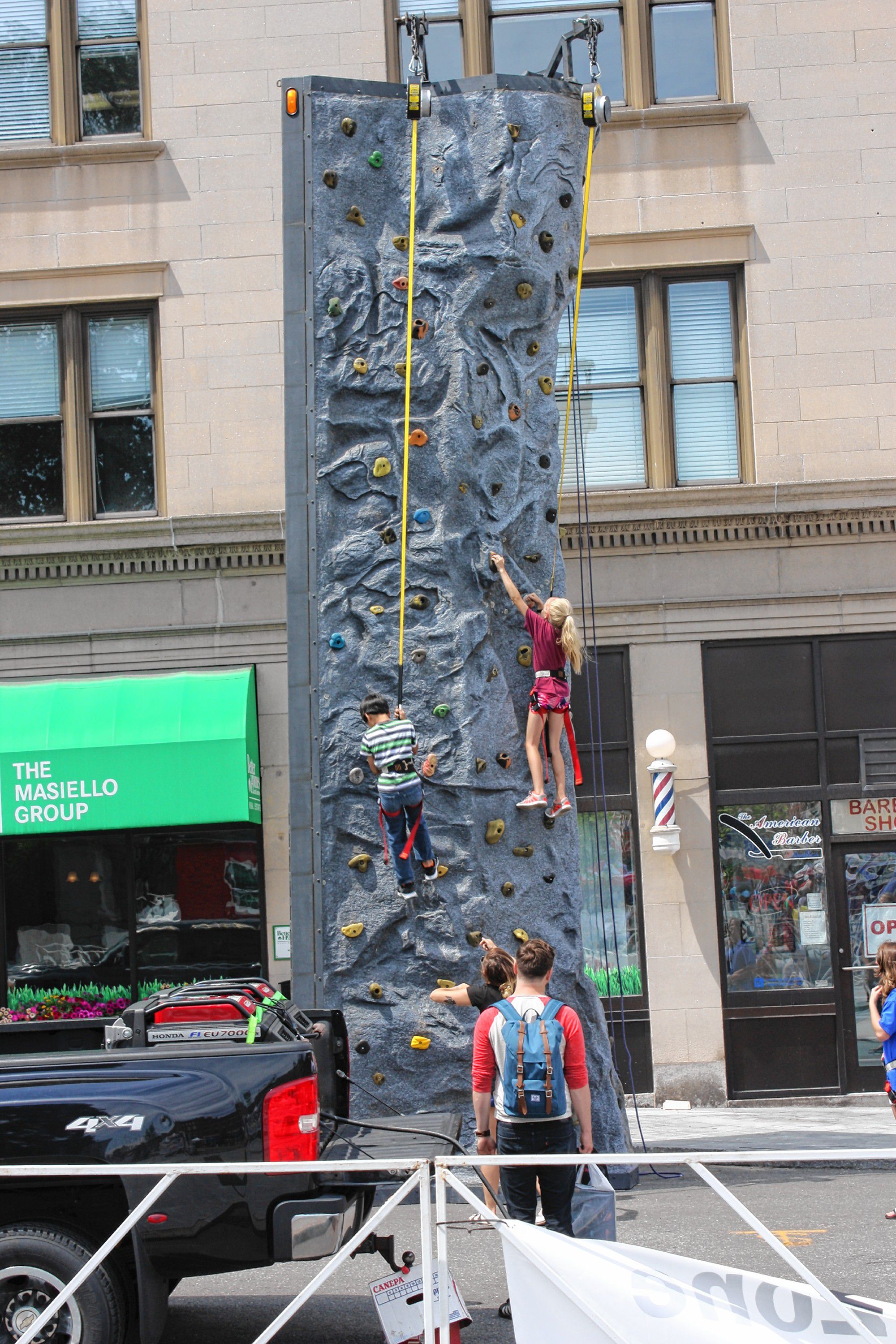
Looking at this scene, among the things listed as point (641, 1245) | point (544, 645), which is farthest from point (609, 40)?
Result: point (641, 1245)

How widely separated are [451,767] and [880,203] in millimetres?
8900

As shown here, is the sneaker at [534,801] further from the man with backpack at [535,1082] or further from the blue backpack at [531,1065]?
the blue backpack at [531,1065]


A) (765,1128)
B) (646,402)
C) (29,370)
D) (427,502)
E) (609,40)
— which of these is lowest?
(765,1128)

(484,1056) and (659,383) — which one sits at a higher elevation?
(659,383)

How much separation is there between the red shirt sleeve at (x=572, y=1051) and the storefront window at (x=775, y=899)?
351 inches

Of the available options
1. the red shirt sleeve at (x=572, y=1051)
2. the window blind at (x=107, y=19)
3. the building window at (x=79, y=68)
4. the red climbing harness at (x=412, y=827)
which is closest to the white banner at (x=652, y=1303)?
the red shirt sleeve at (x=572, y=1051)

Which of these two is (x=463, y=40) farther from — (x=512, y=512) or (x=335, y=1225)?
(x=335, y=1225)

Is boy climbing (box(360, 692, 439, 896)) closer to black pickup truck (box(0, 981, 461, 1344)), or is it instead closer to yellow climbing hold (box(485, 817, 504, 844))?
yellow climbing hold (box(485, 817, 504, 844))

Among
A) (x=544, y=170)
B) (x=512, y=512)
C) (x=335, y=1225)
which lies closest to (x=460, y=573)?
(x=512, y=512)

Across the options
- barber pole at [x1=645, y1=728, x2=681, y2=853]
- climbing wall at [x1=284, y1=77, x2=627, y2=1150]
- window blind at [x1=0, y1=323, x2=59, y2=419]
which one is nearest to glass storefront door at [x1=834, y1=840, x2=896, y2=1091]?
barber pole at [x1=645, y1=728, x2=681, y2=853]

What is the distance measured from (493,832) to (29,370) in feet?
27.5

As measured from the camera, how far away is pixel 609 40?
53.1ft

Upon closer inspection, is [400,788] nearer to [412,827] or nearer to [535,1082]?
[412,827]

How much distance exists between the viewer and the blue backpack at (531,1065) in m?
6.39
